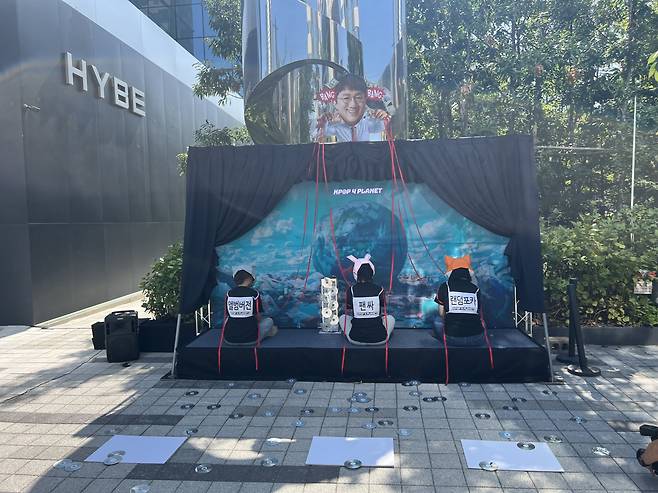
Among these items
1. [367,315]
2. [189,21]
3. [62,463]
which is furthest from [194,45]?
[62,463]

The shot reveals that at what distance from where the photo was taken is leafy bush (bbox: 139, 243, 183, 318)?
25.0ft

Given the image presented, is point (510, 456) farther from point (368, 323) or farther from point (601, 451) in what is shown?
point (368, 323)

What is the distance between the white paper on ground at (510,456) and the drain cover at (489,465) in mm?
23

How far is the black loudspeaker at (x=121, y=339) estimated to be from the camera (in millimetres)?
6902

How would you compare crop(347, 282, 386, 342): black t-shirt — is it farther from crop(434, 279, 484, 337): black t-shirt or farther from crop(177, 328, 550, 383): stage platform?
crop(434, 279, 484, 337): black t-shirt

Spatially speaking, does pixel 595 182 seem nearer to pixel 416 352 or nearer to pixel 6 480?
pixel 416 352

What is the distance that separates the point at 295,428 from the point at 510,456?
1.91 metres

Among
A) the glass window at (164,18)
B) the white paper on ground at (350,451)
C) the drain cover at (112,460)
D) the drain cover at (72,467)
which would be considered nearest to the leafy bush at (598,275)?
the white paper on ground at (350,451)

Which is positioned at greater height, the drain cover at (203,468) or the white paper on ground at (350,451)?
the white paper on ground at (350,451)

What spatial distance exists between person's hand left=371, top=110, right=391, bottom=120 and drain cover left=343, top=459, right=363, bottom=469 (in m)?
6.64

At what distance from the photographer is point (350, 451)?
161 inches

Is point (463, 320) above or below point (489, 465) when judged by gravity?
above

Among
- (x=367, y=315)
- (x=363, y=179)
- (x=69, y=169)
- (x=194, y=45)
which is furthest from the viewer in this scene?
(x=194, y=45)

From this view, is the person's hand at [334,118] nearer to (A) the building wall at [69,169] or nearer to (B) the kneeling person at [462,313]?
(B) the kneeling person at [462,313]
